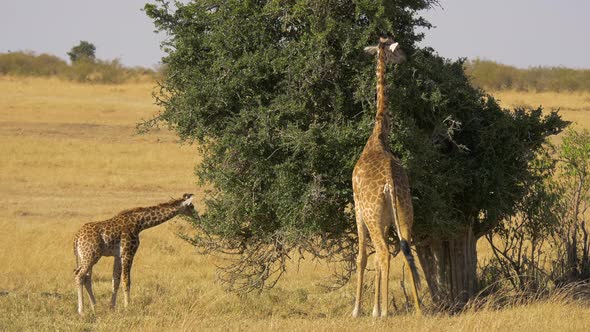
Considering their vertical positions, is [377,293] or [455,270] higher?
[377,293]

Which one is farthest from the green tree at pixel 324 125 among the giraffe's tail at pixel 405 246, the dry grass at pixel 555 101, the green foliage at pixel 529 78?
the green foliage at pixel 529 78

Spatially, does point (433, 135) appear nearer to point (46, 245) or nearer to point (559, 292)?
point (559, 292)

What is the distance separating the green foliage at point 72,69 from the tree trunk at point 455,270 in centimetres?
4852

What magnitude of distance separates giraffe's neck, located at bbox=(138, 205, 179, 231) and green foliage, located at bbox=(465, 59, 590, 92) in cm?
4984

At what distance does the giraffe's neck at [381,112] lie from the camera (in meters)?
11.0

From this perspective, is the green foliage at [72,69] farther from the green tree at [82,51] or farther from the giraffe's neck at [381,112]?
the giraffe's neck at [381,112]

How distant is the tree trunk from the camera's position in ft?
42.1

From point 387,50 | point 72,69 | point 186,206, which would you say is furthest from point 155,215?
point 72,69

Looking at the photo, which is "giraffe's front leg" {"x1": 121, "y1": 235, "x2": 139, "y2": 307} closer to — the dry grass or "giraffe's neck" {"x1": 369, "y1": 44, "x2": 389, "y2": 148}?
"giraffe's neck" {"x1": 369, "y1": 44, "x2": 389, "y2": 148}

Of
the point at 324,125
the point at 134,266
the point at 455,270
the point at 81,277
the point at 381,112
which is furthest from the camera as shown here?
the point at 134,266

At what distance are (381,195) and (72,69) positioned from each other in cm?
5488

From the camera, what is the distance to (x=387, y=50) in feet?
36.7

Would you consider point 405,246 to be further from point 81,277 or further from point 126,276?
point 81,277

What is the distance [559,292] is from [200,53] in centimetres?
583
